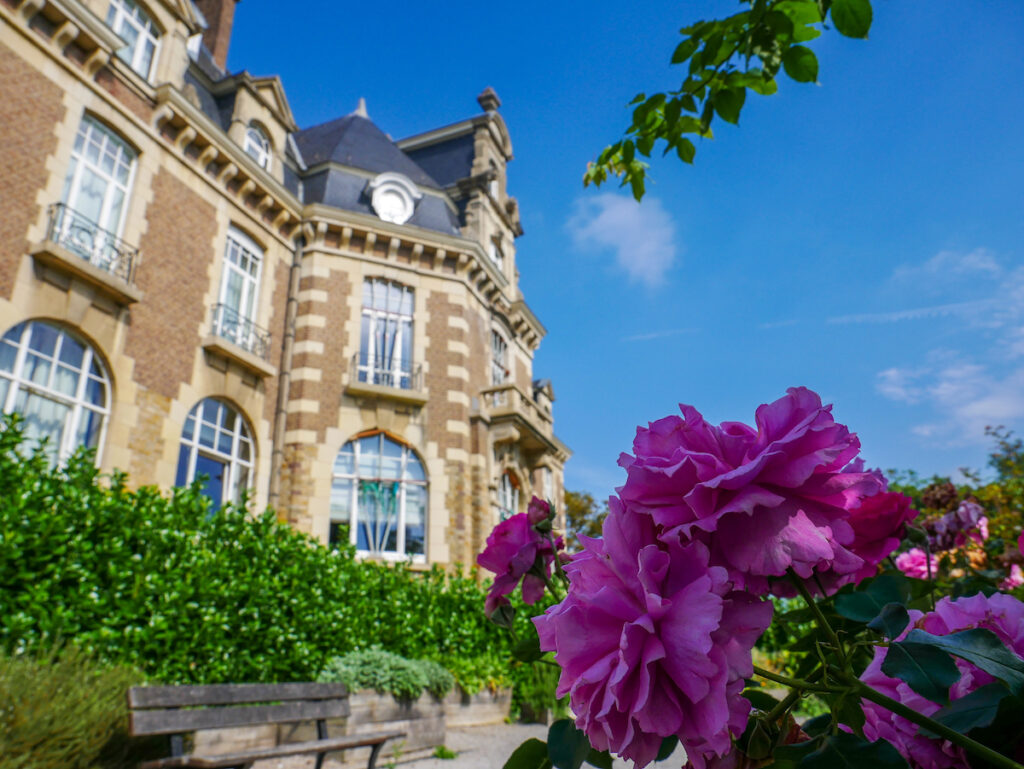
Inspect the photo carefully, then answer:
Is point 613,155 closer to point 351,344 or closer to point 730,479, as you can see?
point 730,479

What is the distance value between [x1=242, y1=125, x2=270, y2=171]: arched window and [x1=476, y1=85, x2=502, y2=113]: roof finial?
340 inches

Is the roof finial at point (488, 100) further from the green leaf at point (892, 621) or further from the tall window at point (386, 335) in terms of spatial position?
the green leaf at point (892, 621)

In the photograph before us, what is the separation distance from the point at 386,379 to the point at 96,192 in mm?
7011

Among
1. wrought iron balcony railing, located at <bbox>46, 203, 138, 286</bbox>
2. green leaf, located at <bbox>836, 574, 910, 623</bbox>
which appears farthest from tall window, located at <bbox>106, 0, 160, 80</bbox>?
green leaf, located at <bbox>836, 574, 910, 623</bbox>

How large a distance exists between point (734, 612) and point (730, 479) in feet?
0.41

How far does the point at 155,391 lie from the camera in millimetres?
11461

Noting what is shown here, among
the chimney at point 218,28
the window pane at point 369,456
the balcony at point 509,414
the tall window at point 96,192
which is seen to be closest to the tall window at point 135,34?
the tall window at point 96,192

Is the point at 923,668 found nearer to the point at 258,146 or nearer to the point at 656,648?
the point at 656,648

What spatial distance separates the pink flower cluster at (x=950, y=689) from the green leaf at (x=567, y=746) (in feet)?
1.04

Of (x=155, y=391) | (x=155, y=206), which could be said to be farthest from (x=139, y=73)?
(x=155, y=391)

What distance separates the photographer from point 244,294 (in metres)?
14.5

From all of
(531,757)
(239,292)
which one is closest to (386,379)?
(239,292)

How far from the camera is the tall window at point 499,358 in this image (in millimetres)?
18719

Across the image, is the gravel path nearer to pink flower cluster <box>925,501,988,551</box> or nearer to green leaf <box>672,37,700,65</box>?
pink flower cluster <box>925,501,988,551</box>
